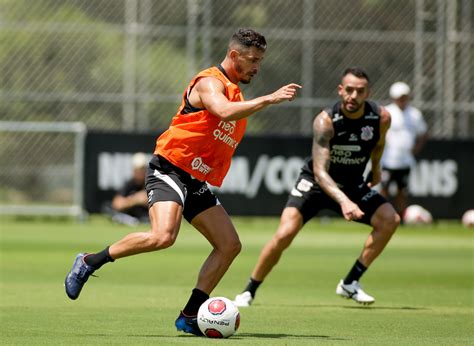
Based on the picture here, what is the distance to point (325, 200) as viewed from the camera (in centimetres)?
1256

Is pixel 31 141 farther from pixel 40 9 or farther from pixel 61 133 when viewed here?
pixel 40 9

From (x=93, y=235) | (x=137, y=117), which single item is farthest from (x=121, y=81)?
(x=93, y=235)

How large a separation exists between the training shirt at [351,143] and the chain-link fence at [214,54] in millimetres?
13594

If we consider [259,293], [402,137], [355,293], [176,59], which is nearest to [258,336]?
[355,293]

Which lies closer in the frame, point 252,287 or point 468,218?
point 252,287

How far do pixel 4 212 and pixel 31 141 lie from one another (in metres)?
1.84

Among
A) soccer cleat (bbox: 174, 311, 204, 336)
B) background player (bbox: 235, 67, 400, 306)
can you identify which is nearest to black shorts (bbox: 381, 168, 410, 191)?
background player (bbox: 235, 67, 400, 306)

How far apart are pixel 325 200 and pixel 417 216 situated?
13.2 meters

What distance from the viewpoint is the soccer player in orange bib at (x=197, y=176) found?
31.4 ft

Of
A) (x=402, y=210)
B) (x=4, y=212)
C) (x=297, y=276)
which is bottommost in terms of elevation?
(x=4, y=212)

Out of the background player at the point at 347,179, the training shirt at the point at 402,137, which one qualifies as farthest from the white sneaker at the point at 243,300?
the training shirt at the point at 402,137

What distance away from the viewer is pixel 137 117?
26125 millimetres

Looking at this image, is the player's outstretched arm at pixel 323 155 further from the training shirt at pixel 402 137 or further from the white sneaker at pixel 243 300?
the training shirt at pixel 402 137

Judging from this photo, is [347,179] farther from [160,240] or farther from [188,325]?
[160,240]
